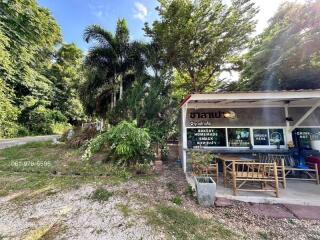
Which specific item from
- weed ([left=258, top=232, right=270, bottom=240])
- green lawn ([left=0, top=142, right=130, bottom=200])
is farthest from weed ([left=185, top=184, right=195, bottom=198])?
green lawn ([left=0, top=142, right=130, bottom=200])

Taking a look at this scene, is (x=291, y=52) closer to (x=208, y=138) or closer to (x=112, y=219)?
(x=208, y=138)

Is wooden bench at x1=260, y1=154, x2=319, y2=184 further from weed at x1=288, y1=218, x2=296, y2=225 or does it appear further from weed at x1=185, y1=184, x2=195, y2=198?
weed at x1=185, y1=184, x2=195, y2=198

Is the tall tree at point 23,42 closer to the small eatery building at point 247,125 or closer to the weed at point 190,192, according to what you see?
the small eatery building at point 247,125

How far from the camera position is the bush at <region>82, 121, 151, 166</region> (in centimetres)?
577

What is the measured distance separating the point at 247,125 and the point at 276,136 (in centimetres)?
101

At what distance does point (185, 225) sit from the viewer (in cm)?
311

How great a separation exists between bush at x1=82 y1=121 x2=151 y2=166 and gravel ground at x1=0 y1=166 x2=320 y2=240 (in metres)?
1.61

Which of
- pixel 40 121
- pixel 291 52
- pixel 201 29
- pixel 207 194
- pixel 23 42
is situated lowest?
pixel 207 194

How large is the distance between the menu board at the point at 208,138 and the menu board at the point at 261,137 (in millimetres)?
1037

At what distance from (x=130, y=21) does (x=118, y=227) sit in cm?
1094

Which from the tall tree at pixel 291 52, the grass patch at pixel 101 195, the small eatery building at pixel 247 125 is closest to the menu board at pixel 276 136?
the small eatery building at pixel 247 125

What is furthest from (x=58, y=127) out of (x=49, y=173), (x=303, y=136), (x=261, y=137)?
(x=303, y=136)

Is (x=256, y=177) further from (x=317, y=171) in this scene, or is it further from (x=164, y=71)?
(x=164, y=71)

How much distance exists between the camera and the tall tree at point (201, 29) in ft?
32.8
